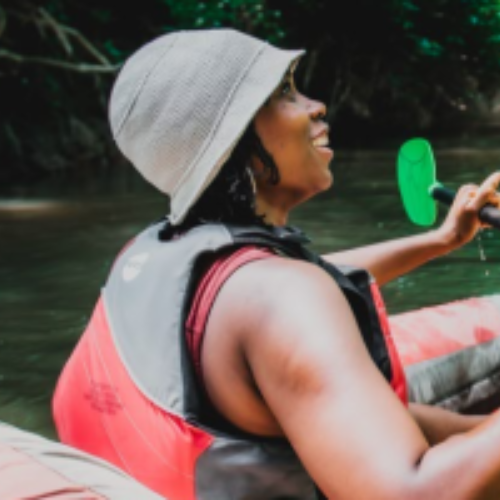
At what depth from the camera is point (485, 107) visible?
18547 millimetres

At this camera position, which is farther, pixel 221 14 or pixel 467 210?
pixel 221 14

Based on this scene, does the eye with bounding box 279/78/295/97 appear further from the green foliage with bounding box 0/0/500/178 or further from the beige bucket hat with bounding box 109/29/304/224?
the green foliage with bounding box 0/0/500/178

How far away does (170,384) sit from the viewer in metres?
1.18

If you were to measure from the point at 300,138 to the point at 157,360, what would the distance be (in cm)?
35

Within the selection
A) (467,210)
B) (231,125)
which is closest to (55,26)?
(467,210)

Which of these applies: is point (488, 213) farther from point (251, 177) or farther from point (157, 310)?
point (157, 310)

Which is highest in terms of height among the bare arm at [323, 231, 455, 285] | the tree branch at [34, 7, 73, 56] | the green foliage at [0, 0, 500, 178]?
the bare arm at [323, 231, 455, 285]

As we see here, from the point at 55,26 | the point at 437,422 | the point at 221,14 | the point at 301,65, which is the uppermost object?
the point at 437,422

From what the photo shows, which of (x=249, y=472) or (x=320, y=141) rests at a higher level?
(x=320, y=141)

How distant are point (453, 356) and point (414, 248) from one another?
1.79ft

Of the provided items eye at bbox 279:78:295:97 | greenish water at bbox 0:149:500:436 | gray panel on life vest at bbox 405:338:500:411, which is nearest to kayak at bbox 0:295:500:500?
gray panel on life vest at bbox 405:338:500:411

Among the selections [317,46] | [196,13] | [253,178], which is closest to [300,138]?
[253,178]

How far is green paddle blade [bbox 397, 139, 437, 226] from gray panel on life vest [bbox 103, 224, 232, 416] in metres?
0.78

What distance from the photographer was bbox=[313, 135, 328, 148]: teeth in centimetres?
137
